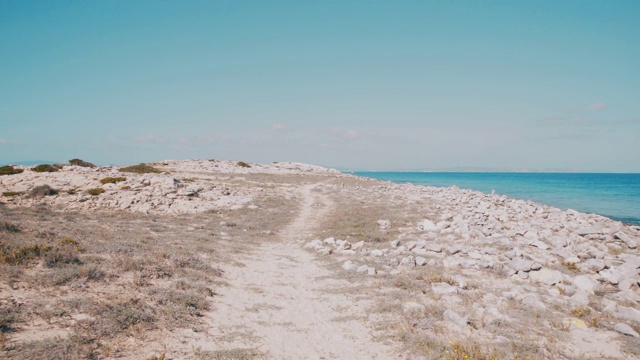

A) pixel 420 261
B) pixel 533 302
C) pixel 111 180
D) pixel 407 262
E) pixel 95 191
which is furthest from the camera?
pixel 111 180

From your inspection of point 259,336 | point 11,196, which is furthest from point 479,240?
point 11,196

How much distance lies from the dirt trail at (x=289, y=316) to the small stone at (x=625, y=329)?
18.5 feet

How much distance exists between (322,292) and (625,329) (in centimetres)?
782

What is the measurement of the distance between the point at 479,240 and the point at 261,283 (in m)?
10.7

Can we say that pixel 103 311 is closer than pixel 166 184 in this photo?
Yes

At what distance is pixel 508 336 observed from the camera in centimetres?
739

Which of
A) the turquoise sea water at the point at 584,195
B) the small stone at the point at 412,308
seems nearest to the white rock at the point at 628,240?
the small stone at the point at 412,308

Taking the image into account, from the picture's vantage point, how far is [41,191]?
24391 millimetres

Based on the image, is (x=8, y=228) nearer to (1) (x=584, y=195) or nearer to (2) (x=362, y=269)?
(2) (x=362, y=269)

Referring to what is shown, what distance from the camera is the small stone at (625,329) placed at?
732cm

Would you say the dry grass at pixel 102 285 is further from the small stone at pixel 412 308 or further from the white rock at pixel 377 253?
the white rock at pixel 377 253

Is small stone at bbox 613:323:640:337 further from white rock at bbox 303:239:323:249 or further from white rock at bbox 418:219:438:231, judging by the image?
white rock at bbox 303:239:323:249

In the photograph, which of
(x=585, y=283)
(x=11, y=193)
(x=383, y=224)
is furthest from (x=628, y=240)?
(x=11, y=193)

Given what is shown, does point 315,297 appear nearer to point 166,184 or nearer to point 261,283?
point 261,283
